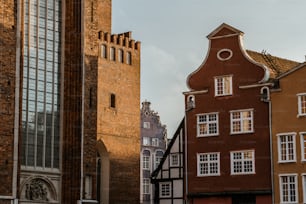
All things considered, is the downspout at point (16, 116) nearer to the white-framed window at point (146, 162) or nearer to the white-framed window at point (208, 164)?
the white-framed window at point (208, 164)

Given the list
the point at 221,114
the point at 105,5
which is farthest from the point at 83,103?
the point at 105,5

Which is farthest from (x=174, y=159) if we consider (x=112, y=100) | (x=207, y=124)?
(x=112, y=100)

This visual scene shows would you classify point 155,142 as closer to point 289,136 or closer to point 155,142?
point 155,142

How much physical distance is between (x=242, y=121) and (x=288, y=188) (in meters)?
4.26

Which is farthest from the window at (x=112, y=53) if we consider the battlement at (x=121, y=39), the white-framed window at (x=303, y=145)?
the white-framed window at (x=303, y=145)

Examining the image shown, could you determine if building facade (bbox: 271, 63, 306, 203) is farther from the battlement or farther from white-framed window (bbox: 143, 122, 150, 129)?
white-framed window (bbox: 143, 122, 150, 129)

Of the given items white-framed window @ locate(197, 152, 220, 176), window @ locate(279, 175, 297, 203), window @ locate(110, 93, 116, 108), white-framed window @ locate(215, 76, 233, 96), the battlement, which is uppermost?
the battlement

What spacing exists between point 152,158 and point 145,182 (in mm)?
3469

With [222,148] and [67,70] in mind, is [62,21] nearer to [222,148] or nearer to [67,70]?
[67,70]

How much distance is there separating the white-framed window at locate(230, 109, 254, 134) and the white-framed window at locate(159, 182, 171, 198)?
524cm

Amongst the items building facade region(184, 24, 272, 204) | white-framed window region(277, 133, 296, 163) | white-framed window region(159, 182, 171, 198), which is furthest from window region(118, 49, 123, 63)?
white-framed window region(277, 133, 296, 163)

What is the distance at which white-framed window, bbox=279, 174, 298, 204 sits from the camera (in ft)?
120

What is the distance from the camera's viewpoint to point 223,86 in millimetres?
39969

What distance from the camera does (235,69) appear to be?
39719 mm
